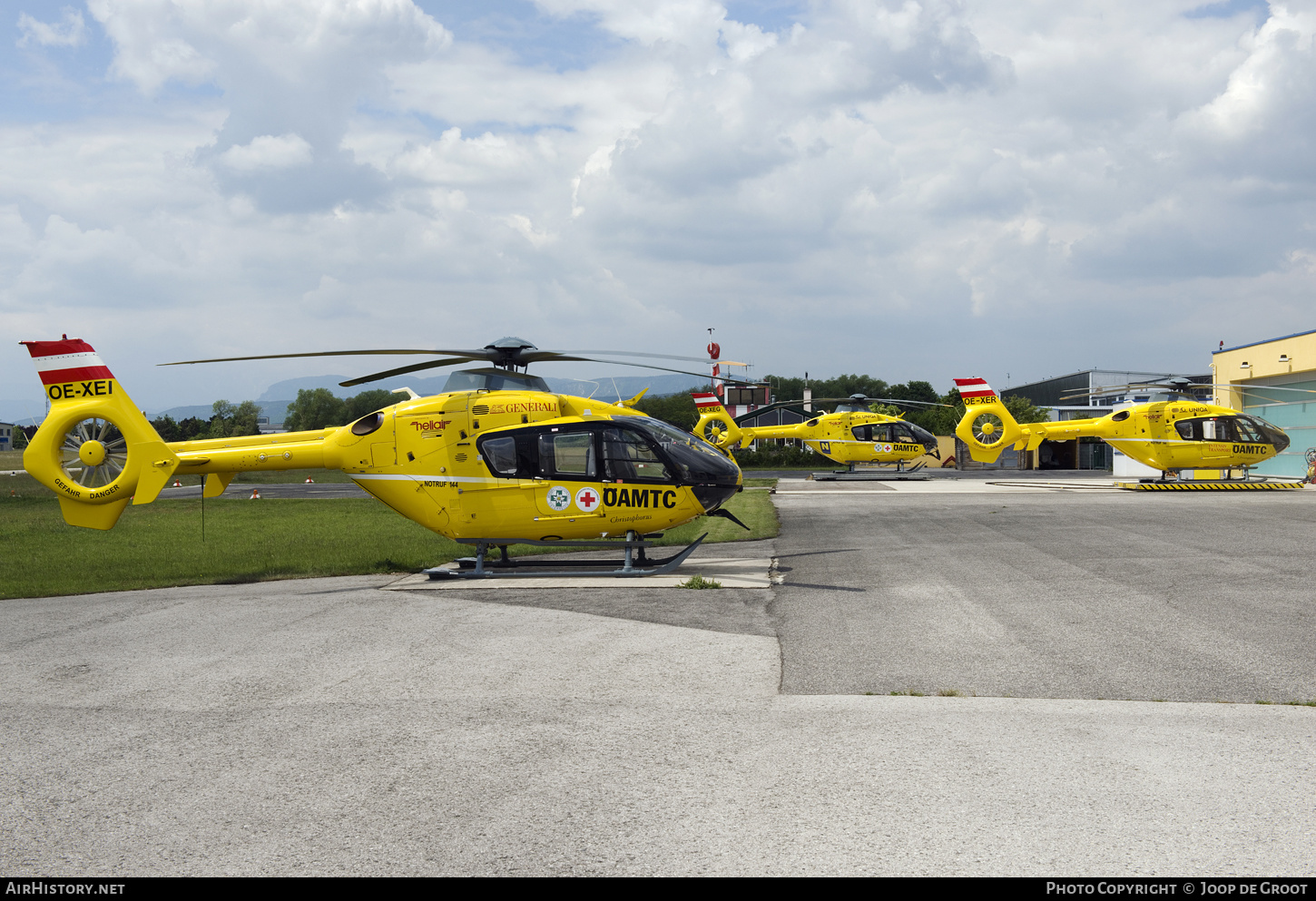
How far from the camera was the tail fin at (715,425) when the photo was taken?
140 feet

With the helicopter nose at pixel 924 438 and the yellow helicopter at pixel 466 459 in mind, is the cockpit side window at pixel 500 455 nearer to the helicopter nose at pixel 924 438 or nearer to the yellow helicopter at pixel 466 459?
the yellow helicopter at pixel 466 459

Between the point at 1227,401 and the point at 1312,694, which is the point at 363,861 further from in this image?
the point at 1227,401

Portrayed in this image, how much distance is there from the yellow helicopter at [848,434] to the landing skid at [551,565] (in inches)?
1069

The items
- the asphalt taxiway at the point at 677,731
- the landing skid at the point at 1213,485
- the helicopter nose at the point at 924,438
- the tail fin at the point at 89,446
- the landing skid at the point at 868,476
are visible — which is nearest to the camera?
the asphalt taxiway at the point at 677,731

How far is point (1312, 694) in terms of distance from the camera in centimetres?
611

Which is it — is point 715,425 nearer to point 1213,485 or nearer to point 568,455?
point 1213,485

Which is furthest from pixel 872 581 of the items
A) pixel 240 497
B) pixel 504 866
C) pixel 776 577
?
pixel 240 497

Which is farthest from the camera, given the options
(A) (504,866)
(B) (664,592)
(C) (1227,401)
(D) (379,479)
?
(C) (1227,401)

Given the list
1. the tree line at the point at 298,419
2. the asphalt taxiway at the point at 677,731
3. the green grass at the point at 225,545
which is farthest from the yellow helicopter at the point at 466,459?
the tree line at the point at 298,419

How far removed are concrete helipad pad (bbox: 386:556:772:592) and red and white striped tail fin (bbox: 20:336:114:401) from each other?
561 centimetres

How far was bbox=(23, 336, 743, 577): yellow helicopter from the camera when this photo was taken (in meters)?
13.1

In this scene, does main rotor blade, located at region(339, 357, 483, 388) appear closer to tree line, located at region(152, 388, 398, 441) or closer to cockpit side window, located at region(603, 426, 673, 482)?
cockpit side window, located at region(603, 426, 673, 482)

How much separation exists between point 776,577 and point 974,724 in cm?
684

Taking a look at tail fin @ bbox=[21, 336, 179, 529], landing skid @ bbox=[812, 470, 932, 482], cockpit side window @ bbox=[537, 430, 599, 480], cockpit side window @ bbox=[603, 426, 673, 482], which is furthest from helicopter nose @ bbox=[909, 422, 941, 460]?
tail fin @ bbox=[21, 336, 179, 529]
